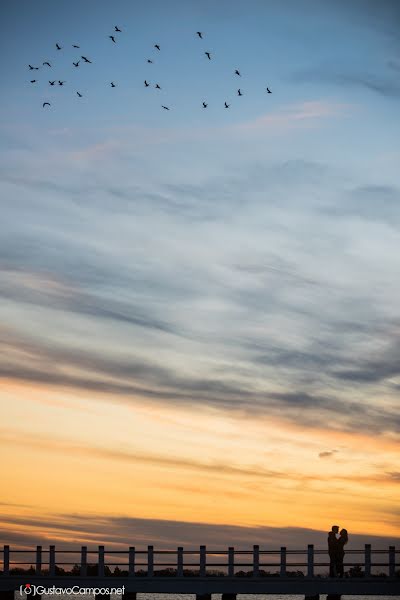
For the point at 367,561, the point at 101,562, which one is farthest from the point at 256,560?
the point at 101,562

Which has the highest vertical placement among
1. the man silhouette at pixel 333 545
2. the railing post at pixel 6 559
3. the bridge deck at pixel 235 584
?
the man silhouette at pixel 333 545

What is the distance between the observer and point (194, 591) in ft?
119

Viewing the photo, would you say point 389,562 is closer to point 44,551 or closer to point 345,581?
point 345,581

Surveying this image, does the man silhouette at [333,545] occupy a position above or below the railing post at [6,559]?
above

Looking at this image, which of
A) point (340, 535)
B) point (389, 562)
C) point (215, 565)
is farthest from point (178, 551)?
point (389, 562)

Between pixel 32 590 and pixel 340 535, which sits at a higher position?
pixel 340 535

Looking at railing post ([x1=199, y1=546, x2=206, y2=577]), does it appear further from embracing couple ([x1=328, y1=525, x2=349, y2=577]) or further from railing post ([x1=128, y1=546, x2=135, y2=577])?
embracing couple ([x1=328, y1=525, x2=349, y2=577])

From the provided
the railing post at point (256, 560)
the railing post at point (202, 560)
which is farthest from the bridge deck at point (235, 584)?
the railing post at point (202, 560)

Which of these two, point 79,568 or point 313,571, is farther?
point 79,568

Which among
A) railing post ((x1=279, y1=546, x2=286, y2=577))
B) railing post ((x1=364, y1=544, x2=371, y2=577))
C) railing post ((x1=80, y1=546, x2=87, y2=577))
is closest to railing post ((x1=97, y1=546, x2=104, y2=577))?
railing post ((x1=80, y1=546, x2=87, y2=577))

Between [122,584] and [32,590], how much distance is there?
4745 mm

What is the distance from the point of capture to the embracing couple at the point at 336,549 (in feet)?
112

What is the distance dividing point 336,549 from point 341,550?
28 centimetres

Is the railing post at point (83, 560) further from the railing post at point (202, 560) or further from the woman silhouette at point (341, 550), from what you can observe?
the woman silhouette at point (341, 550)
